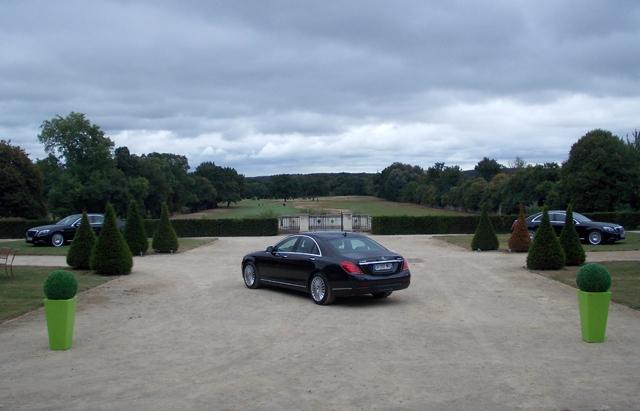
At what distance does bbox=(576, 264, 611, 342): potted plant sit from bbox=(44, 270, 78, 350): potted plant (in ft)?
25.2

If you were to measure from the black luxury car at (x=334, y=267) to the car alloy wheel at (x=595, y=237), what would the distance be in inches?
720

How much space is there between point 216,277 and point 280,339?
9.13 metres

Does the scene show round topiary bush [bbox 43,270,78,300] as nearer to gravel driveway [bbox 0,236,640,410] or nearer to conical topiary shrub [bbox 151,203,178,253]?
gravel driveway [bbox 0,236,640,410]

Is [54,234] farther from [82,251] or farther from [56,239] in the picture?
Answer: [82,251]

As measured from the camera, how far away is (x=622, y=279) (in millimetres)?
16438

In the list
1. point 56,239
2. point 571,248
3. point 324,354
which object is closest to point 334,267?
point 324,354

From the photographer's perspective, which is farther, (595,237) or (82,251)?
(595,237)

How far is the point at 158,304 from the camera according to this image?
13805 millimetres

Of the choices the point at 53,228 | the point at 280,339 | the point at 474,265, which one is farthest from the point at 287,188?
the point at 280,339

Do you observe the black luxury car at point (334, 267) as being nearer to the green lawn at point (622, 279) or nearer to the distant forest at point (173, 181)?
the green lawn at point (622, 279)

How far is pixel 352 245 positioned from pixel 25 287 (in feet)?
27.4

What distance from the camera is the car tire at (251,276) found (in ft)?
51.7

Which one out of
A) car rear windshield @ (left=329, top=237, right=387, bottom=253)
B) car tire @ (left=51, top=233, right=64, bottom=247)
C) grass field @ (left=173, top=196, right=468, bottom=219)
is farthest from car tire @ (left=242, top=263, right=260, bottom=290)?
grass field @ (left=173, top=196, right=468, bottom=219)

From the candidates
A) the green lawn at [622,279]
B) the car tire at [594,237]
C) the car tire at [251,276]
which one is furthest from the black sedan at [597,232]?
the car tire at [251,276]
